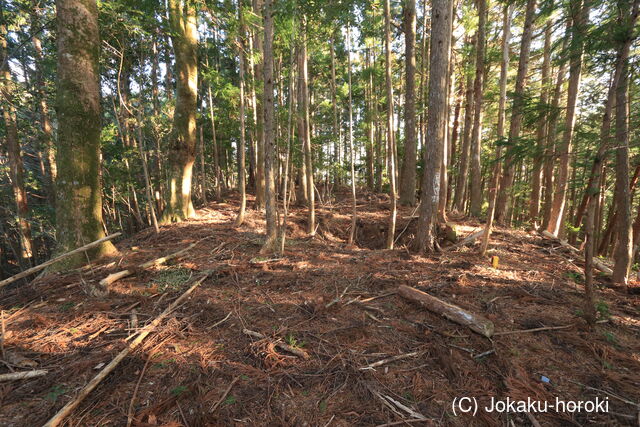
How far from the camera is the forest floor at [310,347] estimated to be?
2.26 m

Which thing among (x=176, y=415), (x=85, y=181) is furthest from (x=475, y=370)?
(x=85, y=181)

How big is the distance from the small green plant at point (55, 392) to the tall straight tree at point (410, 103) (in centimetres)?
1106

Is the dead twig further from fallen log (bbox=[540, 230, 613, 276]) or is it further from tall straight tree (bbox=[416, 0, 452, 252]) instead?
fallen log (bbox=[540, 230, 613, 276])

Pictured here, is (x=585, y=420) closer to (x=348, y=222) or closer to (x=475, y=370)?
(x=475, y=370)

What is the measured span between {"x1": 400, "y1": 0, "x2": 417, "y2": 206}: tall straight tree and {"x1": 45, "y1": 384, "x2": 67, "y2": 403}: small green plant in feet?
36.3

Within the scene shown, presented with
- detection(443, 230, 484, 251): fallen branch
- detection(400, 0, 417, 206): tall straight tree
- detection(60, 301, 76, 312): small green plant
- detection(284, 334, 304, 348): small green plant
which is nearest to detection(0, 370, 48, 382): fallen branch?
detection(60, 301, 76, 312): small green plant

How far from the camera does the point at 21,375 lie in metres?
2.40

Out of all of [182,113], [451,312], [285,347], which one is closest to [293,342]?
[285,347]

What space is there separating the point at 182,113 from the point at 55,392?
810 cm

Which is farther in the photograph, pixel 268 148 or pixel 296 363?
pixel 268 148

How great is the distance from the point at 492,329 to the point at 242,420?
3.03 m

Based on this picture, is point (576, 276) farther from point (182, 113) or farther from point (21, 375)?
point (182, 113)

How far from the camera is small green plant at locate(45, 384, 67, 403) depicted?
7.25 ft

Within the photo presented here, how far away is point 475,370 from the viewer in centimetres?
275
